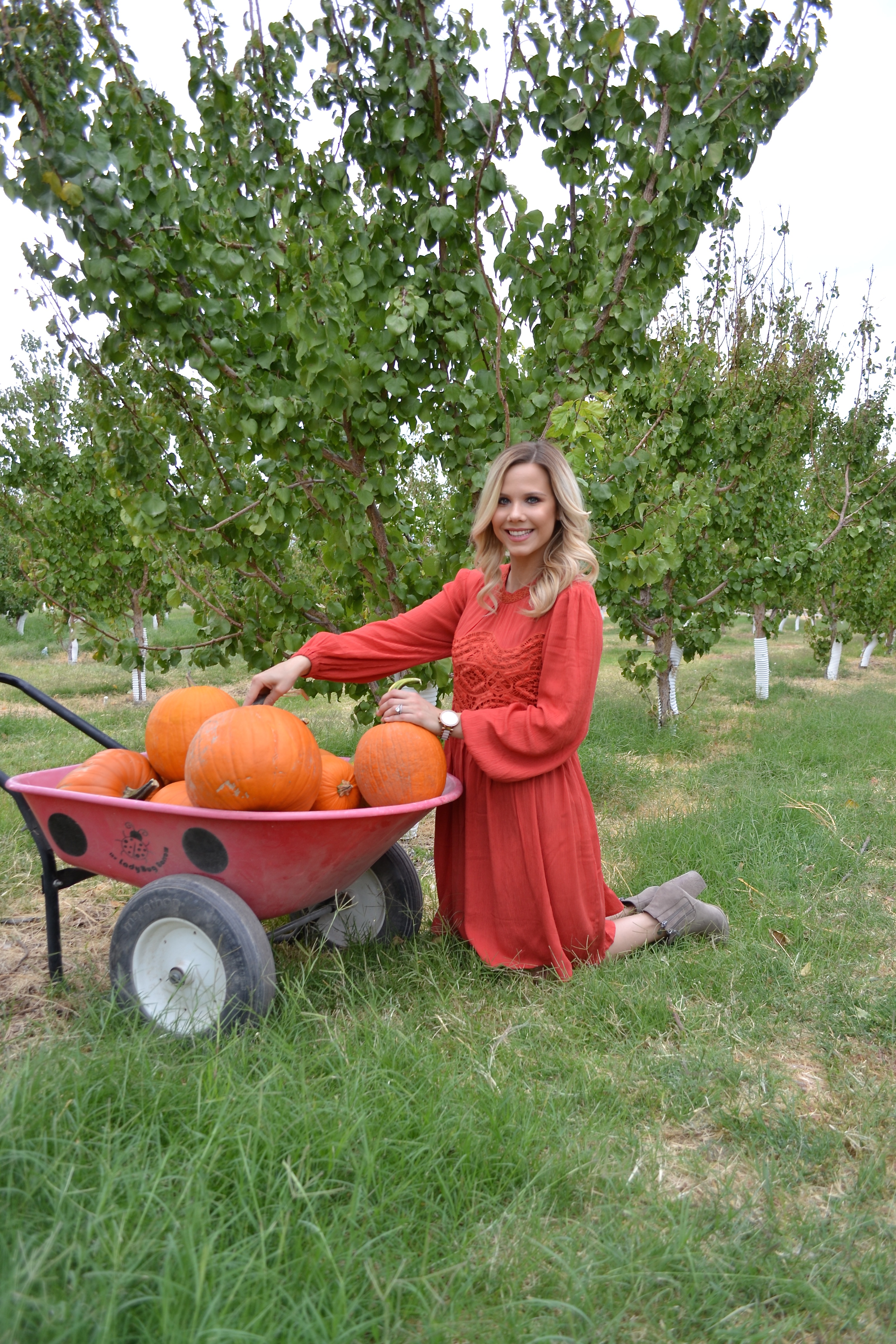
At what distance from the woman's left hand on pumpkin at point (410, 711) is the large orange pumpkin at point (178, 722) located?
0.49 m

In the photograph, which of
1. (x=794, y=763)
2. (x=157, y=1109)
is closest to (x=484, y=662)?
(x=157, y=1109)

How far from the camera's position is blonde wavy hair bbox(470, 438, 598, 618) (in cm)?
299

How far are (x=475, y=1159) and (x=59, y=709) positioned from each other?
6.61 ft

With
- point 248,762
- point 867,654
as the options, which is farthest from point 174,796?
point 867,654

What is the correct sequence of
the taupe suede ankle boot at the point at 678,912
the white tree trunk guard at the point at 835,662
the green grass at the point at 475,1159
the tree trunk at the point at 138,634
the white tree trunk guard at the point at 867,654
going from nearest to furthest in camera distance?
the green grass at the point at 475,1159 < the taupe suede ankle boot at the point at 678,912 < the tree trunk at the point at 138,634 < the white tree trunk guard at the point at 835,662 < the white tree trunk guard at the point at 867,654

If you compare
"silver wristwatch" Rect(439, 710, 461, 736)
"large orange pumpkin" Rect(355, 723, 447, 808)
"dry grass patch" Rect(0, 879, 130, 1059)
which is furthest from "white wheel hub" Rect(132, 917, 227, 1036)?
"silver wristwatch" Rect(439, 710, 461, 736)

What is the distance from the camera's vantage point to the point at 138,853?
98.9 inches

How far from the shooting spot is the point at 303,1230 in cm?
173

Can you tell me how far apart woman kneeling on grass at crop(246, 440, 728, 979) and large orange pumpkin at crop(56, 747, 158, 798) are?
41 cm

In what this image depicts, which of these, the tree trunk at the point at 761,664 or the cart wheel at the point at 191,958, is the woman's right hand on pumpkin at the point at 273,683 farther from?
the tree trunk at the point at 761,664

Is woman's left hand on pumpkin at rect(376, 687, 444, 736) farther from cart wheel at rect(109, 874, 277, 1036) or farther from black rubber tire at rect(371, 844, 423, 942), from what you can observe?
cart wheel at rect(109, 874, 277, 1036)

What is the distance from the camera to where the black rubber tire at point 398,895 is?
3.27 metres

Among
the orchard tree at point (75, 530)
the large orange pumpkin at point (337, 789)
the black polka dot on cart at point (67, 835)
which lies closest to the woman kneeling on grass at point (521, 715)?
the large orange pumpkin at point (337, 789)

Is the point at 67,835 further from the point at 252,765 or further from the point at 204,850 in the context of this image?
the point at 252,765
